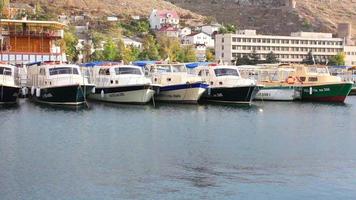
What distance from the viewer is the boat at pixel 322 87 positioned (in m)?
84.5

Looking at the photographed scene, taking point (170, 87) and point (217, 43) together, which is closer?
point (170, 87)

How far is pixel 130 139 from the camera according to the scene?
48.4 m

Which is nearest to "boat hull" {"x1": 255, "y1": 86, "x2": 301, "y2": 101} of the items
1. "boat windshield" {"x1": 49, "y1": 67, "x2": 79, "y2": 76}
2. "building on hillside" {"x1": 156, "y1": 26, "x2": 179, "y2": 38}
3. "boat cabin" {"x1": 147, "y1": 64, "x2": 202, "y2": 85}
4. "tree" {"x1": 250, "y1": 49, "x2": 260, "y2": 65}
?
"boat cabin" {"x1": 147, "y1": 64, "x2": 202, "y2": 85}

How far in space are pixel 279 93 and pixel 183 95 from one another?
→ 53.4ft

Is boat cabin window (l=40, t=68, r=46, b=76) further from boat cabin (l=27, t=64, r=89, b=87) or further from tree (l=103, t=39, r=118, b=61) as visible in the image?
tree (l=103, t=39, r=118, b=61)

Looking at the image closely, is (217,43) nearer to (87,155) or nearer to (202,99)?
(202,99)

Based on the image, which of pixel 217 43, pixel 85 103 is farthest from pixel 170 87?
pixel 217 43

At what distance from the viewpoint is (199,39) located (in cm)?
19475

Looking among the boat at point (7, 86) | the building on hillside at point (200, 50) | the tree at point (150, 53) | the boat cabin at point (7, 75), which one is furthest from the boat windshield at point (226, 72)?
the building on hillside at point (200, 50)

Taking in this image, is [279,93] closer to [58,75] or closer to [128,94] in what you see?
[128,94]

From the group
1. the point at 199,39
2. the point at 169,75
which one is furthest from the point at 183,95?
the point at 199,39

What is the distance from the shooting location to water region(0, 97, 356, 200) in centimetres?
3291

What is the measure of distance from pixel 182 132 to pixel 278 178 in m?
17.9

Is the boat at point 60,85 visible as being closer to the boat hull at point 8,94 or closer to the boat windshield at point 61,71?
the boat windshield at point 61,71
